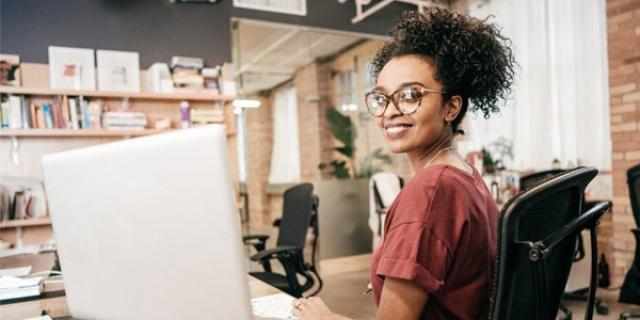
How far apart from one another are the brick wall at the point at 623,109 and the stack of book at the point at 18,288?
397 cm

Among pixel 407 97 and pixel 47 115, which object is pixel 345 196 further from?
pixel 407 97

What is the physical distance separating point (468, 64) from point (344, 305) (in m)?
2.95

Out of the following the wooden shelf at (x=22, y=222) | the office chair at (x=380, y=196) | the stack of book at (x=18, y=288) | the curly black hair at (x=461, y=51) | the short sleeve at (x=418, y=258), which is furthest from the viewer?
the office chair at (x=380, y=196)

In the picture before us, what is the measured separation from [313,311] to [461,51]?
706 mm

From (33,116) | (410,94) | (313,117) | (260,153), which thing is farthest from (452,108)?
(260,153)

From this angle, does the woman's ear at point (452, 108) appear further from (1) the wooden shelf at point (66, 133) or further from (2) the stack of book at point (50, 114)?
(2) the stack of book at point (50, 114)

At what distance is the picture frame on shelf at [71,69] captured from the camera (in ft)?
11.4

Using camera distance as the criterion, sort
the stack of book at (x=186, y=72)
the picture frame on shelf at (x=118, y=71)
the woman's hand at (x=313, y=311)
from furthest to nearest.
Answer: the stack of book at (x=186, y=72)
the picture frame on shelf at (x=118, y=71)
the woman's hand at (x=313, y=311)

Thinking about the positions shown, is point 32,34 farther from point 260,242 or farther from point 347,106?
point 347,106

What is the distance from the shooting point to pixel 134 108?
378 cm

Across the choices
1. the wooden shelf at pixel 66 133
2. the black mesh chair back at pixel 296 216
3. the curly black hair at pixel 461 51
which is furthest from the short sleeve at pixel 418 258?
the wooden shelf at pixel 66 133

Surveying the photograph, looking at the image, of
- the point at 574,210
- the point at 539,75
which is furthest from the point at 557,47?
the point at 574,210

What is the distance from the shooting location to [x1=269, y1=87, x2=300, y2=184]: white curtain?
232 inches

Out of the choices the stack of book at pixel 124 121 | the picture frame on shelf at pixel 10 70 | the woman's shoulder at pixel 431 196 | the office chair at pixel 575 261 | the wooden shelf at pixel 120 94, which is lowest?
the office chair at pixel 575 261
